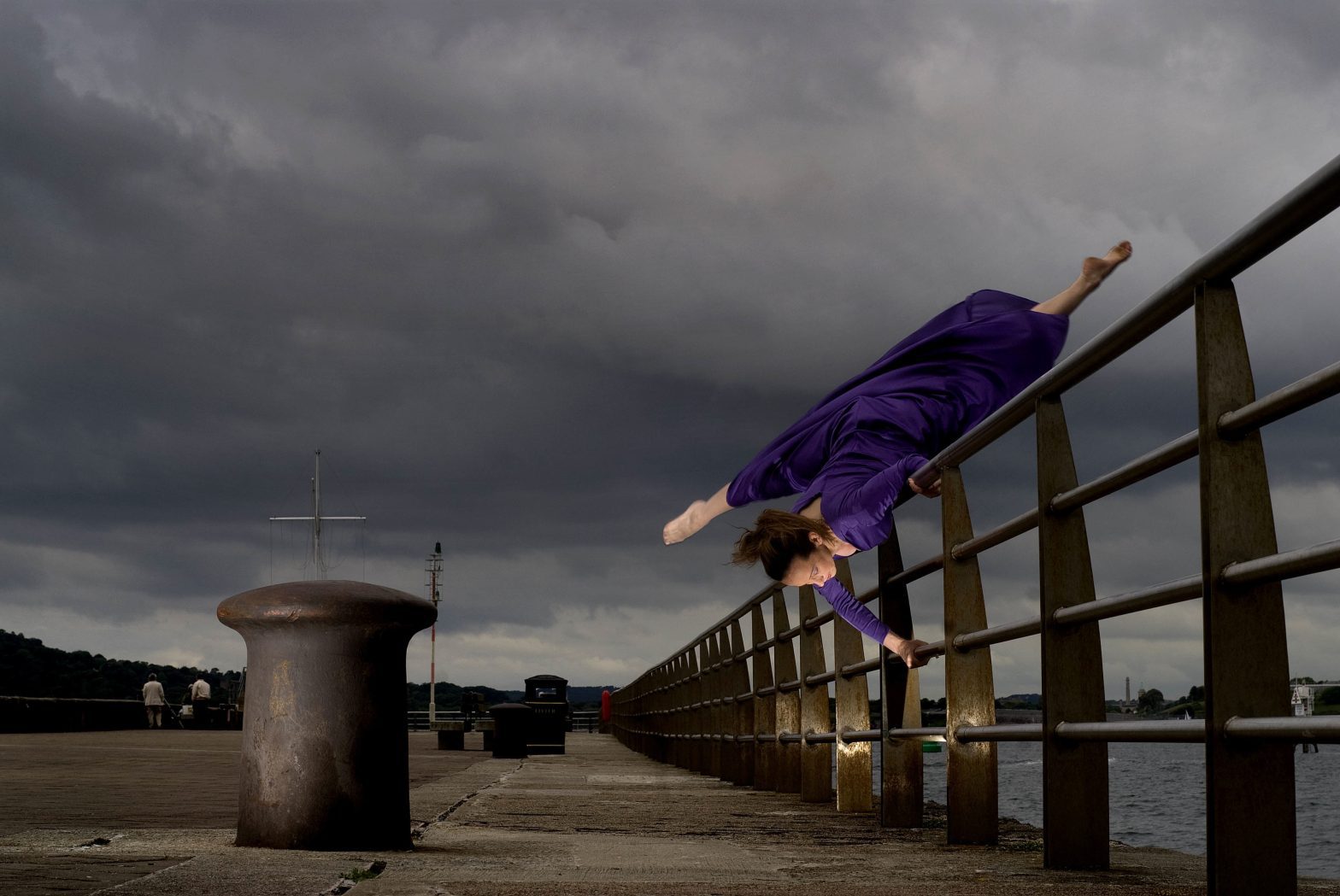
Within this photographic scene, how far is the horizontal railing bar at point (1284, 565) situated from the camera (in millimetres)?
2207

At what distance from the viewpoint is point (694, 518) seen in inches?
257

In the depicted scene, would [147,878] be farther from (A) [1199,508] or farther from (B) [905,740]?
(B) [905,740]

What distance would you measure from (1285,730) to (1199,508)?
48cm

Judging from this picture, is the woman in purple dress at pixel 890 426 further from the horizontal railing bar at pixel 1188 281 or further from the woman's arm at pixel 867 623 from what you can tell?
the horizontal railing bar at pixel 1188 281

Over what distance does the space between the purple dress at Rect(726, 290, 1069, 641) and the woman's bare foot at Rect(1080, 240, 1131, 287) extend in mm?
315

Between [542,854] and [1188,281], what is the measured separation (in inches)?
93.0

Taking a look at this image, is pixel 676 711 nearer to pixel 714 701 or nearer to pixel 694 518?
pixel 714 701

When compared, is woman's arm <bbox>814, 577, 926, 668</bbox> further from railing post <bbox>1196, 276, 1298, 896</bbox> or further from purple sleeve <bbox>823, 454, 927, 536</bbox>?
railing post <bbox>1196, 276, 1298, 896</bbox>

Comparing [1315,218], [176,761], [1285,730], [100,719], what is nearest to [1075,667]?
[1285,730]

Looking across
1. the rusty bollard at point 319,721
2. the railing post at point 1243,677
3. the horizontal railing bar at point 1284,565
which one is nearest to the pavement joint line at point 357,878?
the rusty bollard at point 319,721

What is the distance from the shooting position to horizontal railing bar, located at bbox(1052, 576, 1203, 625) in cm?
276

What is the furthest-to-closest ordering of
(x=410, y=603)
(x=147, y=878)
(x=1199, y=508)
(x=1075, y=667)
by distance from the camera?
(x=410, y=603)
(x=1075, y=667)
(x=147, y=878)
(x=1199, y=508)

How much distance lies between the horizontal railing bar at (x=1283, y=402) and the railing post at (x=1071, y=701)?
3.77ft

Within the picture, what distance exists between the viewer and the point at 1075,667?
3.74 metres
